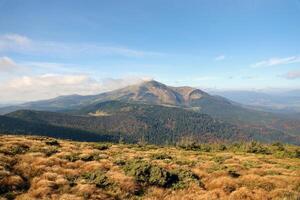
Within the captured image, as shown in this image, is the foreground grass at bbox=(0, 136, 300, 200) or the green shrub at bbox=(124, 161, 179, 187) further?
the green shrub at bbox=(124, 161, 179, 187)

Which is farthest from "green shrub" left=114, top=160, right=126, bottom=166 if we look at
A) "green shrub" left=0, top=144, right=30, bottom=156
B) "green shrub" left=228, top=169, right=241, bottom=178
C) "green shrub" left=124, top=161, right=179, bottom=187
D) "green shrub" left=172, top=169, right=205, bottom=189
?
"green shrub" left=228, top=169, right=241, bottom=178

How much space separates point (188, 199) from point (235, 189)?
4.01m

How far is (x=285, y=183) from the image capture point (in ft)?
59.3

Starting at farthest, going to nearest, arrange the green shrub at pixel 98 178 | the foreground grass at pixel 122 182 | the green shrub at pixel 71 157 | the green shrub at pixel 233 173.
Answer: the green shrub at pixel 71 157
the green shrub at pixel 233 173
the green shrub at pixel 98 178
the foreground grass at pixel 122 182

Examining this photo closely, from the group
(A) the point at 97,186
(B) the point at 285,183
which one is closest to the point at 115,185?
(A) the point at 97,186

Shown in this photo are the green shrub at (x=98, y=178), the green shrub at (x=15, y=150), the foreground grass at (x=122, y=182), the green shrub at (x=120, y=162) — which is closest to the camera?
the foreground grass at (x=122, y=182)

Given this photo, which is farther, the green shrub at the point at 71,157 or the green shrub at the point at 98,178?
the green shrub at the point at 71,157

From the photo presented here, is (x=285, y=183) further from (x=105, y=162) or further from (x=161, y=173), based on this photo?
(x=105, y=162)

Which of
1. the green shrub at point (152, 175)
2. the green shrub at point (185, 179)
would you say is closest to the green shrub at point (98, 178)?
the green shrub at point (152, 175)

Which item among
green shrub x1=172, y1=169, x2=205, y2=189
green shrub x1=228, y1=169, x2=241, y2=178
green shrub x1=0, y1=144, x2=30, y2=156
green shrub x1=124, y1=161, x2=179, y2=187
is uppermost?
green shrub x1=0, y1=144, x2=30, y2=156

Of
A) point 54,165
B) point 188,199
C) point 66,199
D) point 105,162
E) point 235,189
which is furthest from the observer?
point 105,162

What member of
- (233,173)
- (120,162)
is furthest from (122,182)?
(233,173)

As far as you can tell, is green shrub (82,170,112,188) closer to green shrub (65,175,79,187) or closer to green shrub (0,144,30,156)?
green shrub (65,175,79,187)

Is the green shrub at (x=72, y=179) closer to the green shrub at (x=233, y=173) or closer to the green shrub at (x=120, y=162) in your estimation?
the green shrub at (x=120, y=162)
